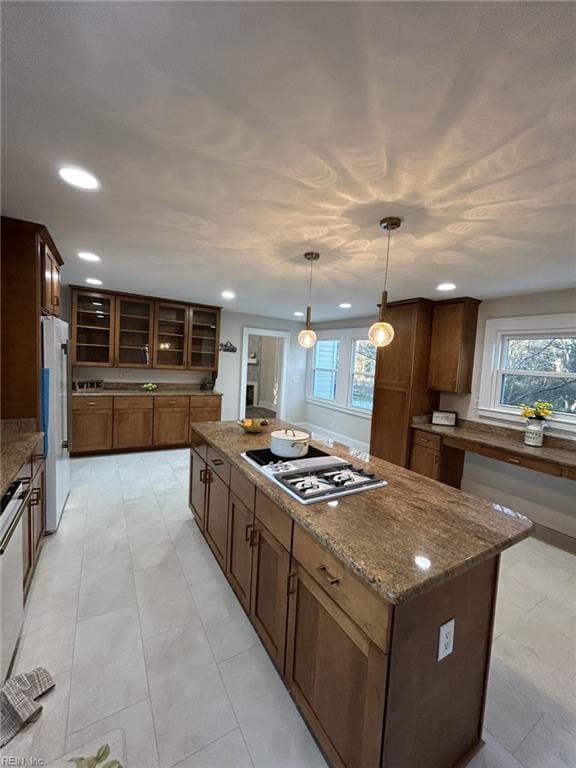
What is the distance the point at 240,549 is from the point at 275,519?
0.59 metres

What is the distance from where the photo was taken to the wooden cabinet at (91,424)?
14.1ft

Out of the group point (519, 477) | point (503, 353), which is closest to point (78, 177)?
point (503, 353)

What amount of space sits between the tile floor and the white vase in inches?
39.6

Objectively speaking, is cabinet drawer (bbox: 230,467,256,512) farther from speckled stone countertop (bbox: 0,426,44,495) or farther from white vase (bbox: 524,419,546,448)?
white vase (bbox: 524,419,546,448)

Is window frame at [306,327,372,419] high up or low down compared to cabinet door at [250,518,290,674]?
up

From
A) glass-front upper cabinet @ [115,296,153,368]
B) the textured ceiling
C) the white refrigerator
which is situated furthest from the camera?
glass-front upper cabinet @ [115,296,153,368]

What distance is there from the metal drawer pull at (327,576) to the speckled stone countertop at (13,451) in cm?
139

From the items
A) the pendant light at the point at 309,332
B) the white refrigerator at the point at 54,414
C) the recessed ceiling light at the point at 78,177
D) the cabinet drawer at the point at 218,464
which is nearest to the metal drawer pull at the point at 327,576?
the cabinet drawer at the point at 218,464

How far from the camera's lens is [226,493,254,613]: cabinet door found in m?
1.77

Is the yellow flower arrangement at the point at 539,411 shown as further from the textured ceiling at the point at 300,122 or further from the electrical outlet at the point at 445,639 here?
the electrical outlet at the point at 445,639

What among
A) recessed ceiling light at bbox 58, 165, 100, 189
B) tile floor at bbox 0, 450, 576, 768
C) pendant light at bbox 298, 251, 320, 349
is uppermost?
recessed ceiling light at bbox 58, 165, 100, 189

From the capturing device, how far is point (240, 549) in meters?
1.91

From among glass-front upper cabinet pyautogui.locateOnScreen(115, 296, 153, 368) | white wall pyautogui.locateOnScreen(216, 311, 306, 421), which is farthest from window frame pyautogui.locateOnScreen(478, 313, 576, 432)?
glass-front upper cabinet pyautogui.locateOnScreen(115, 296, 153, 368)

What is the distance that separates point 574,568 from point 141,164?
4027 millimetres
